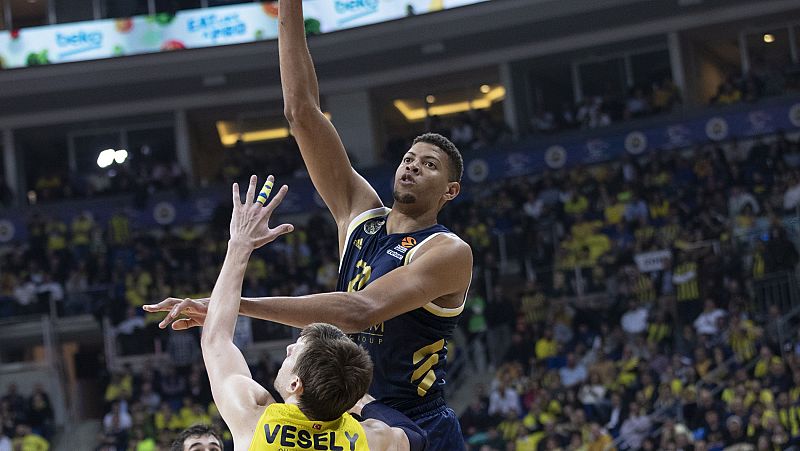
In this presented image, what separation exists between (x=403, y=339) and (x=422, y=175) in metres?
0.80

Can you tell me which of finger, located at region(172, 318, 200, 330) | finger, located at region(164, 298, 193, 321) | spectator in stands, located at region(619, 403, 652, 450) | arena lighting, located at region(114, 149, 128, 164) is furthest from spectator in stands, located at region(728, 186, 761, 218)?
finger, located at region(164, 298, 193, 321)

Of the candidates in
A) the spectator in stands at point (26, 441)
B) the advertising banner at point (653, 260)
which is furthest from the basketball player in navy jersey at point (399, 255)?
the spectator in stands at point (26, 441)

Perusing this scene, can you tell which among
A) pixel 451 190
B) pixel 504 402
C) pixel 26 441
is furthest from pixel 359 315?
pixel 26 441

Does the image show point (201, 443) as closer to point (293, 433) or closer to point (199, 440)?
point (199, 440)

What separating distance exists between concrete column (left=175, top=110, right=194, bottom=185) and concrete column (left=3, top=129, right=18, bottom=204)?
413 cm

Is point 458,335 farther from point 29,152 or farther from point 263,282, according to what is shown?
point 29,152

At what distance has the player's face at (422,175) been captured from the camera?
17.9 feet

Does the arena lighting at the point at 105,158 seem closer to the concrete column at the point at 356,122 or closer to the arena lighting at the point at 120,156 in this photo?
the arena lighting at the point at 120,156

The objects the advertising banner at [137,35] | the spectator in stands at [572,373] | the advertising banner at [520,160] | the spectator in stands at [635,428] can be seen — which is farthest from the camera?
the advertising banner at [137,35]

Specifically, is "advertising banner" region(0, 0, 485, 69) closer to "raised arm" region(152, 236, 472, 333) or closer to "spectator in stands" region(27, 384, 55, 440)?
A: "spectator in stands" region(27, 384, 55, 440)

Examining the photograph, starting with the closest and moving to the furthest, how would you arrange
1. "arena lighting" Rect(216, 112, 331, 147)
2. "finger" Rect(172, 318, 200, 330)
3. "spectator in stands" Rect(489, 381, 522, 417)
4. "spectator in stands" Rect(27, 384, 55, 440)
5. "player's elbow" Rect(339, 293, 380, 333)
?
"finger" Rect(172, 318, 200, 330) < "player's elbow" Rect(339, 293, 380, 333) < "spectator in stands" Rect(489, 381, 522, 417) < "spectator in stands" Rect(27, 384, 55, 440) < "arena lighting" Rect(216, 112, 331, 147)

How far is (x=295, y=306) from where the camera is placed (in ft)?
14.7

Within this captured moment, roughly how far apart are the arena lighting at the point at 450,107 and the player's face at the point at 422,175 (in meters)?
23.4

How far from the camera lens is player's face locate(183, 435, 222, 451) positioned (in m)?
5.71
